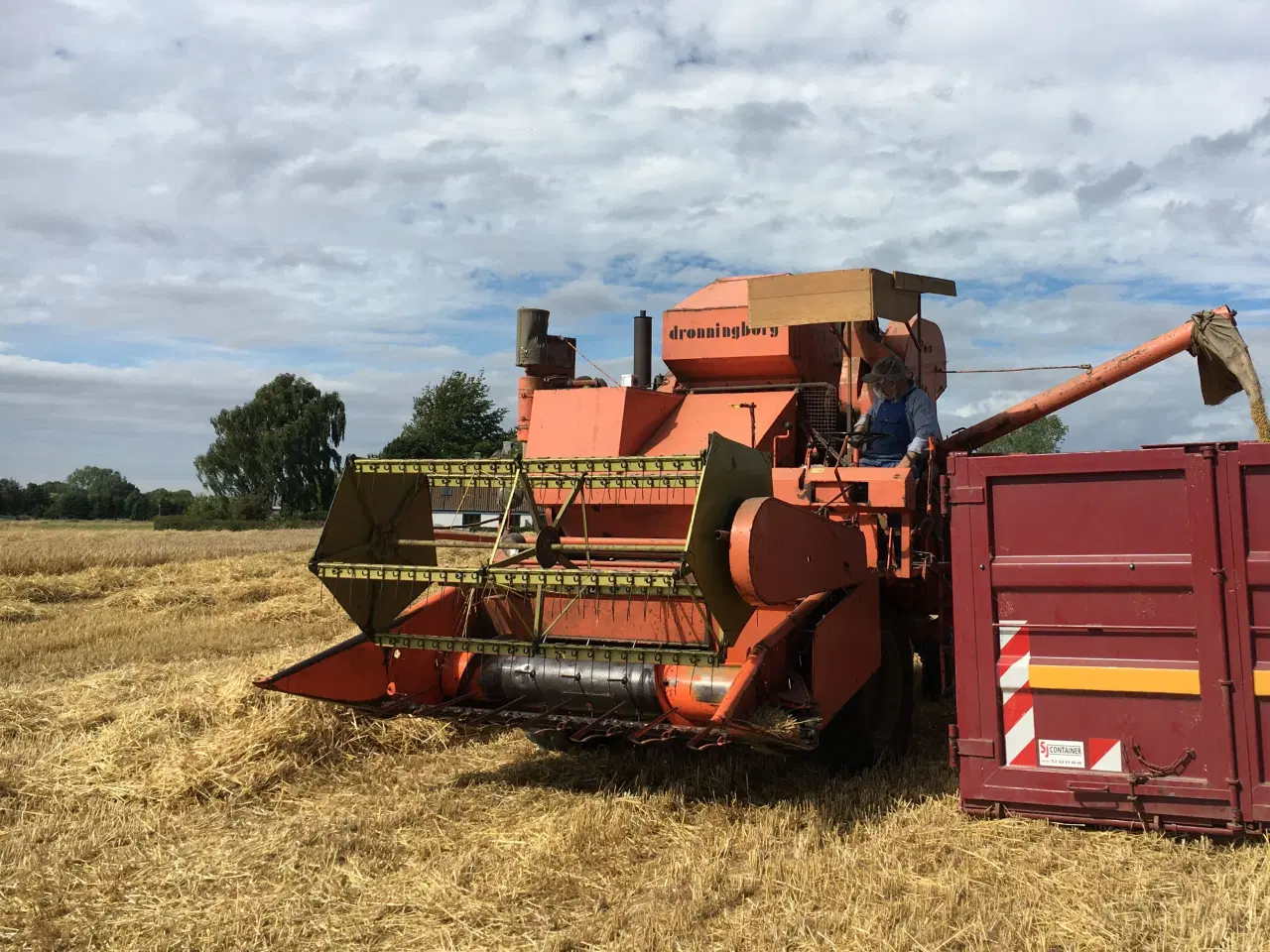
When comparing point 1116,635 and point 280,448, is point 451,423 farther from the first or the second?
point 1116,635

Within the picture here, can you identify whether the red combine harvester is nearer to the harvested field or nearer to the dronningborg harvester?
the dronningborg harvester

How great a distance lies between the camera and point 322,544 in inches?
185

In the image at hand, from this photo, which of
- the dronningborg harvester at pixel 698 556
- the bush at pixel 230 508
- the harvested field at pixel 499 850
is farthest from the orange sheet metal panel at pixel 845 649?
the bush at pixel 230 508

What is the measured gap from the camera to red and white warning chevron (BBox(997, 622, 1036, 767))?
12.9ft

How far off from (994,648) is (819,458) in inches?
86.4

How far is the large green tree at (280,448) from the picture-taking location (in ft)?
171

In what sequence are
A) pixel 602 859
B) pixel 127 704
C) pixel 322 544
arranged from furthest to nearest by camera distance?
pixel 127 704, pixel 322 544, pixel 602 859

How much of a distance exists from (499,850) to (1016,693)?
2.07m

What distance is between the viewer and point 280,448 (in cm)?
5178

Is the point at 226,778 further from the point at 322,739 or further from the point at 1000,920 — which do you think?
the point at 1000,920

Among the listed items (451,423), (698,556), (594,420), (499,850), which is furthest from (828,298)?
(451,423)

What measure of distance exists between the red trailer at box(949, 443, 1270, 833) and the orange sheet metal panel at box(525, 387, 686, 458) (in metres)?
2.19

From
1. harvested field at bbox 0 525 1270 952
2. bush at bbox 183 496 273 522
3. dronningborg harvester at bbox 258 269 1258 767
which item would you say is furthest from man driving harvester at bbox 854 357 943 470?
bush at bbox 183 496 273 522

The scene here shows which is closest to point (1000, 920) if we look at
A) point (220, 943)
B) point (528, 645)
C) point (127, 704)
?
point (528, 645)
